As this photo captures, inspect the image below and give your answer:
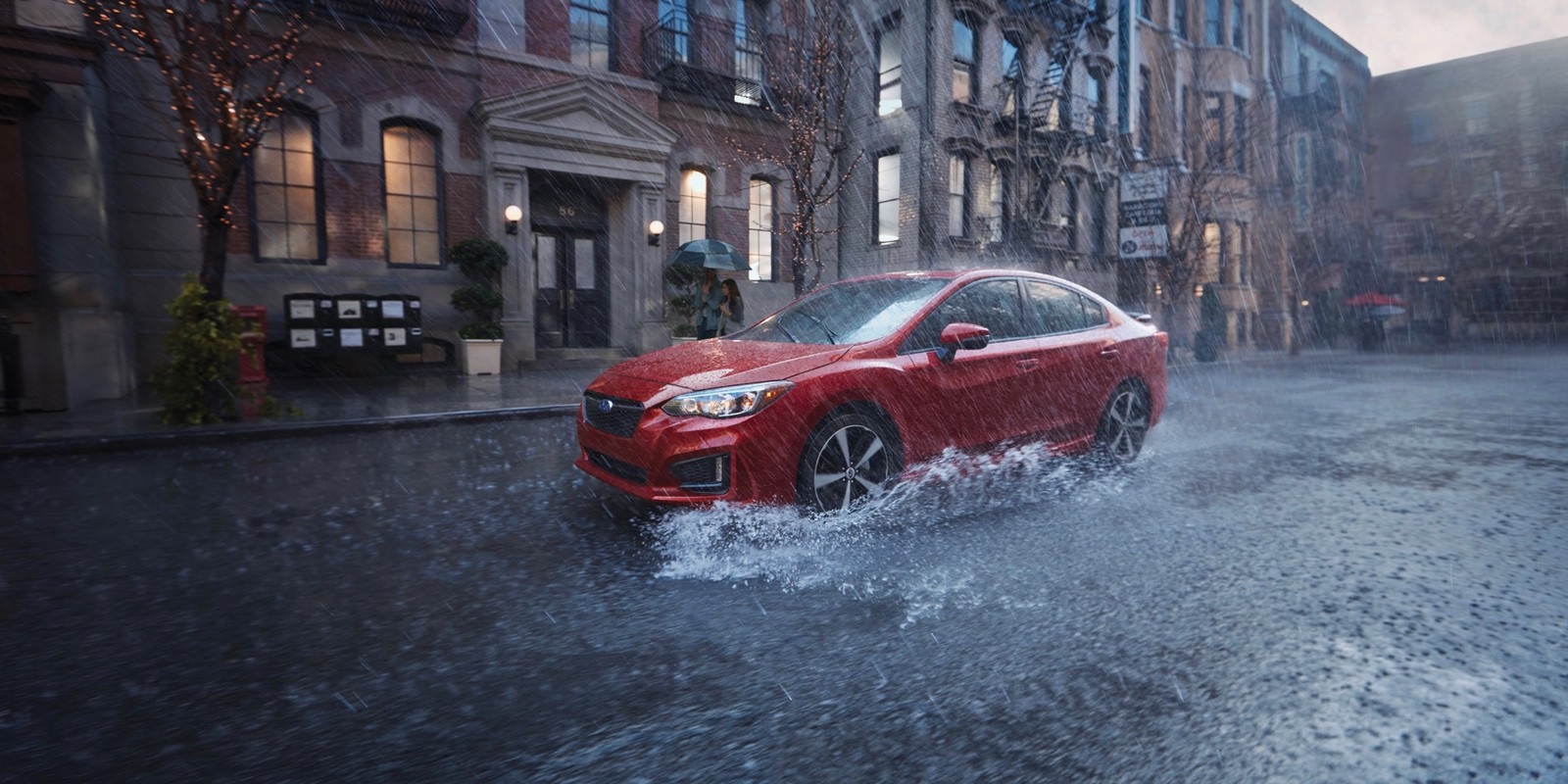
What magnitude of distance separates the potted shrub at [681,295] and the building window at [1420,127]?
41800 mm

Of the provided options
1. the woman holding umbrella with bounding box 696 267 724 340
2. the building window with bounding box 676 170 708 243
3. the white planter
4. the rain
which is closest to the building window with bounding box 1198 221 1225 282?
the rain

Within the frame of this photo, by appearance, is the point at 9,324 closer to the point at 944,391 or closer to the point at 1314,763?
the point at 944,391

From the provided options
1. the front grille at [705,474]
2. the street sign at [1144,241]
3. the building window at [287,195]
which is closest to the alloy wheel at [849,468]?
→ the front grille at [705,474]

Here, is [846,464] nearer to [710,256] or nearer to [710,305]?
[710,305]

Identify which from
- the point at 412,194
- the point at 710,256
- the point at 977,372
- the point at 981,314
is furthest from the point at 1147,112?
the point at 977,372

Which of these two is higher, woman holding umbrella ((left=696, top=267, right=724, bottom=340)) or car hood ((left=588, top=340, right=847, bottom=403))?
woman holding umbrella ((left=696, top=267, right=724, bottom=340))

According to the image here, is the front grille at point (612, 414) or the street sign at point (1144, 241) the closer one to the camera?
the front grille at point (612, 414)

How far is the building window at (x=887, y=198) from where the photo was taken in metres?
21.5

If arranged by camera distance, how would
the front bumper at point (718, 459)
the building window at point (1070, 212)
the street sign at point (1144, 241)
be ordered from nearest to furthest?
the front bumper at point (718, 459), the street sign at point (1144, 241), the building window at point (1070, 212)

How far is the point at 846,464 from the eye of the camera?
15.0ft

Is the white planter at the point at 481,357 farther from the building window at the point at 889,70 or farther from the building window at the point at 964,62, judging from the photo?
the building window at the point at 964,62

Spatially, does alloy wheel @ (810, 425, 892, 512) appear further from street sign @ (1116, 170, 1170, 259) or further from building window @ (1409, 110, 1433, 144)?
building window @ (1409, 110, 1433, 144)

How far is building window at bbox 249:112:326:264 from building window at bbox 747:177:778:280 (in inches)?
358

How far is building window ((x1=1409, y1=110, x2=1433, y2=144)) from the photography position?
40.2 meters
